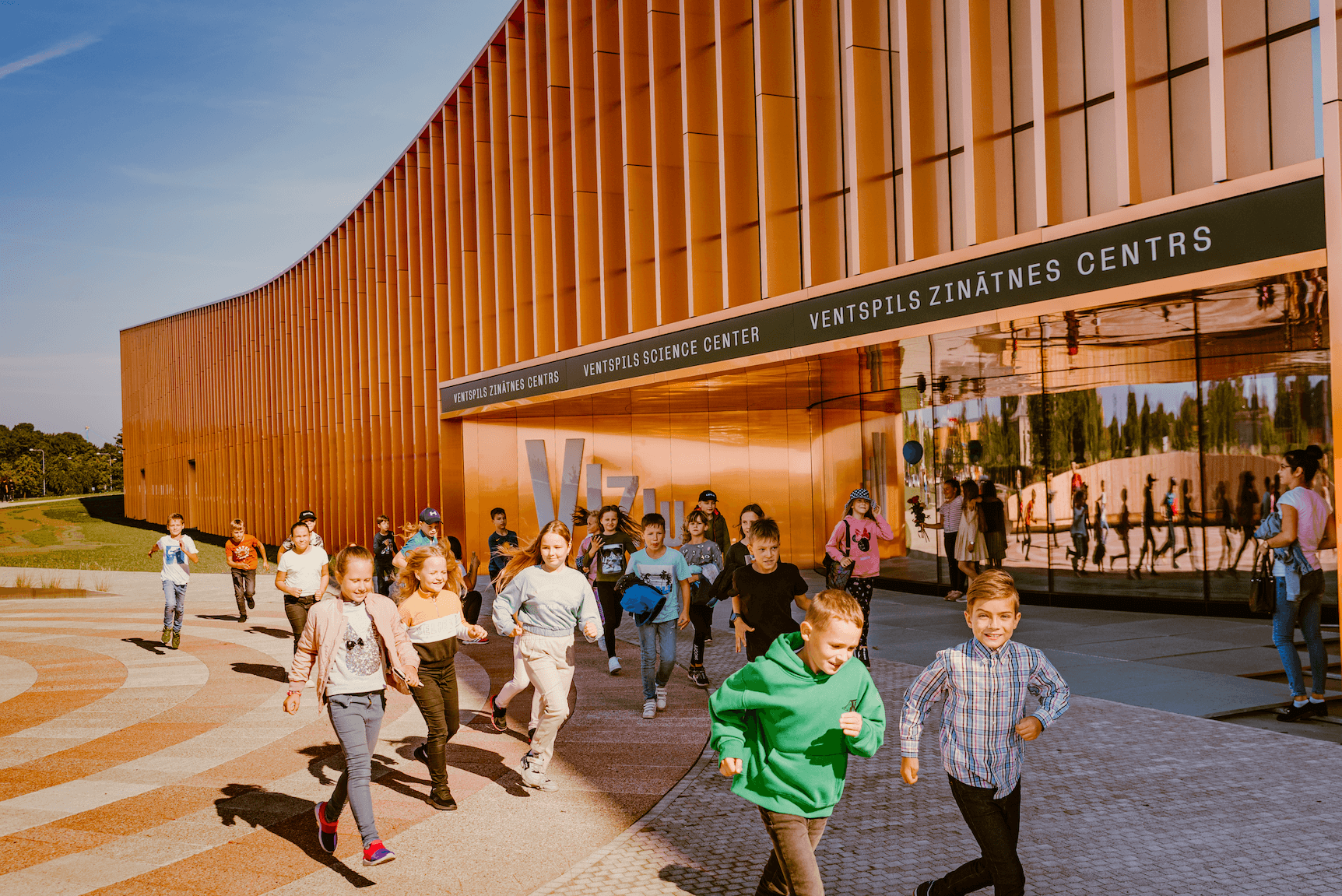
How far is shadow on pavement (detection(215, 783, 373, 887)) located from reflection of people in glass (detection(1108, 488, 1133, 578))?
13.0m

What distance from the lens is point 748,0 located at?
53.0 ft

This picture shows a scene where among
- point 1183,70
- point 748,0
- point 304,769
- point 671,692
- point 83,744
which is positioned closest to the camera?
point 304,769

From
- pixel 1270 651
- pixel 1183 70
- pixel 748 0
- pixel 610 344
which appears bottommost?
pixel 1270 651

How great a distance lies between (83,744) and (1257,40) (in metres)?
12.5

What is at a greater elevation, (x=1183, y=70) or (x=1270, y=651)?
(x=1183, y=70)

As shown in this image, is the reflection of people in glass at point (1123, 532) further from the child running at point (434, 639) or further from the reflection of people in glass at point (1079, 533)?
the child running at point (434, 639)

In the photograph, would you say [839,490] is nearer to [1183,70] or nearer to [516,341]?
[516,341]

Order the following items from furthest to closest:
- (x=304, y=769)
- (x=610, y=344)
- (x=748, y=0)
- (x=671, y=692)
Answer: (x=610, y=344)
(x=748, y=0)
(x=671, y=692)
(x=304, y=769)

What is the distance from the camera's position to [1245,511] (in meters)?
14.6

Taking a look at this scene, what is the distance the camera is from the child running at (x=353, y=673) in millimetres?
5387

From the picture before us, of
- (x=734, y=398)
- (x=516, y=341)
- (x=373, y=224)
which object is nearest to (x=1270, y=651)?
(x=734, y=398)

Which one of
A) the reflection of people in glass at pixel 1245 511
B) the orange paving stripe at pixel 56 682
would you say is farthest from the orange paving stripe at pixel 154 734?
the reflection of people in glass at pixel 1245 511

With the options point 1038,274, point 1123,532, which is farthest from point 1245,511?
point 1038,274

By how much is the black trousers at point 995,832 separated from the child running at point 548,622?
3.28m
